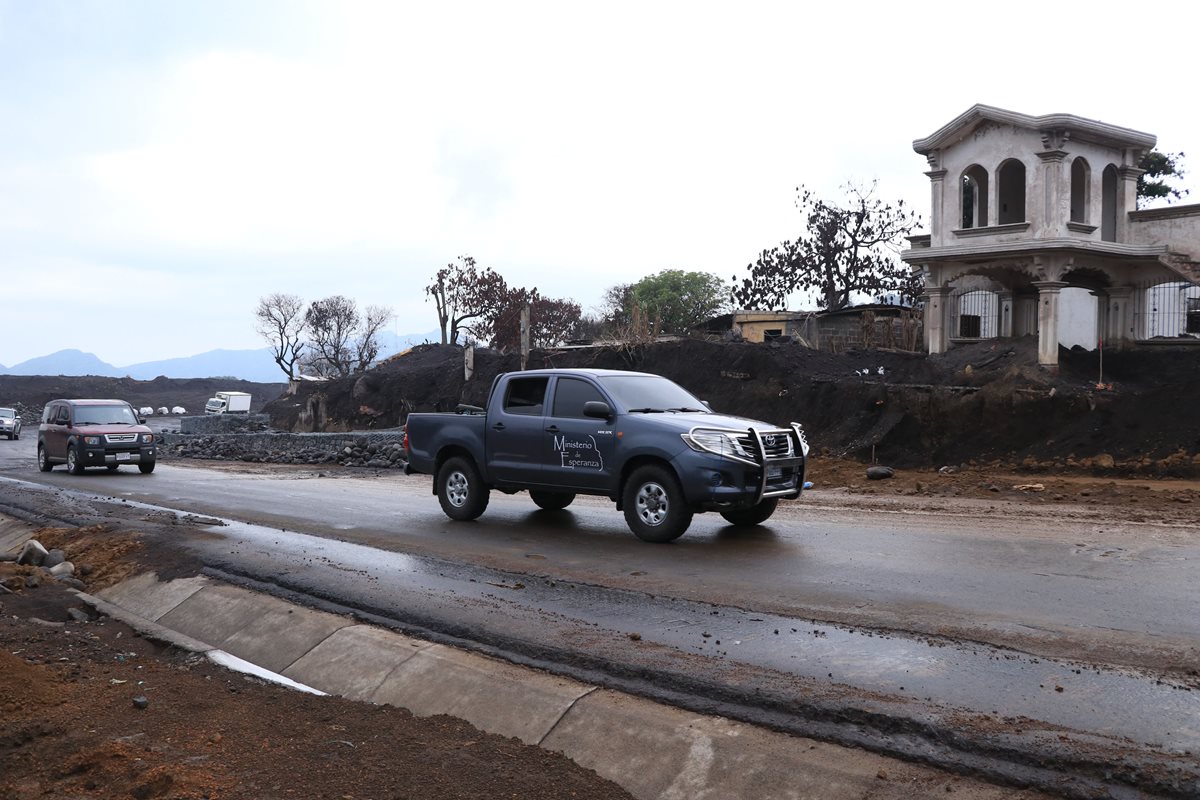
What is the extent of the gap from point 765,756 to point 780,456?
7.08 m

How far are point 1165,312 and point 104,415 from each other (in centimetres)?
3085

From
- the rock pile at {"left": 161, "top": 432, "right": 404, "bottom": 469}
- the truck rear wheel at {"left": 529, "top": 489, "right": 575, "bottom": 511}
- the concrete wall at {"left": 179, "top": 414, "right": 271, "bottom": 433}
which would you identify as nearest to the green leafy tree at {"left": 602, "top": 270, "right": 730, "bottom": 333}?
the concrete wall at {"left": 179, "top": 414, "right": 271, "bottom": 433}

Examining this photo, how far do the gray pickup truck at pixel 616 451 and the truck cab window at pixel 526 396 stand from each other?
0.02m

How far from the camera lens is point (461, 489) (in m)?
14.3

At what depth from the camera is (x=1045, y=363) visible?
2773cm

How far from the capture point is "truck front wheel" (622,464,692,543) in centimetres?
1162

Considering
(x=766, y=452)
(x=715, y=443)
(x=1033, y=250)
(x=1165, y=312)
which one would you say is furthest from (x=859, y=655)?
(x=1165, y=312)

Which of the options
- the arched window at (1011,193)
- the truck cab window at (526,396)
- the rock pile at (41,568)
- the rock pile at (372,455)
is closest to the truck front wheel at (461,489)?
the truck cab window at (526,396)

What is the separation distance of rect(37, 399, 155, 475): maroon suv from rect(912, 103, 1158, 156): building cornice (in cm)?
2357

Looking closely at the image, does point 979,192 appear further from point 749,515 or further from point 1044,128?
point 749,515

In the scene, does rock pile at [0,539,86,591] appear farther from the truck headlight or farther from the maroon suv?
the maroon suv

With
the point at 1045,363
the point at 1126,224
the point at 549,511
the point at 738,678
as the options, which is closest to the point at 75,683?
the point at 738,678

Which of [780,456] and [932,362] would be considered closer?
[780,456]

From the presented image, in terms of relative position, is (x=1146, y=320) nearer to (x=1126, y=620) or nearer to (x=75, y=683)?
(x=1126, y=620)
